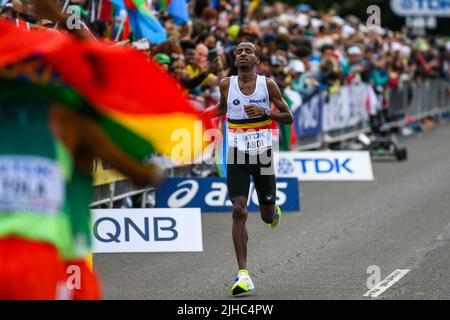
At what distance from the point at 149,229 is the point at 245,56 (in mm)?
2127

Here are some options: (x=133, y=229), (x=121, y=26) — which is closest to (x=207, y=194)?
(x=121, y=26)

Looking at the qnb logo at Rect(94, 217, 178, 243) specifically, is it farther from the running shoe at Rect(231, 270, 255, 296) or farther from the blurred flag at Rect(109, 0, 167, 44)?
the blurred flag at Rect(109, 0, 167, 44)

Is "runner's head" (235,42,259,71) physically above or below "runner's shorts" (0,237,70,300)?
above

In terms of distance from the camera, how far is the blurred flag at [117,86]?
5109mm

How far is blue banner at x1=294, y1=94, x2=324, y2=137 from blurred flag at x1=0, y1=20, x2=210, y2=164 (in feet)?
52.7

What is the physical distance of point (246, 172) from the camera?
10.2 m

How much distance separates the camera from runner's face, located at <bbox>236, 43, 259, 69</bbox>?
1002 centimetres

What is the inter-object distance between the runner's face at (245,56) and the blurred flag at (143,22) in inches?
234

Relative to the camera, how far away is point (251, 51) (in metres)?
10.1

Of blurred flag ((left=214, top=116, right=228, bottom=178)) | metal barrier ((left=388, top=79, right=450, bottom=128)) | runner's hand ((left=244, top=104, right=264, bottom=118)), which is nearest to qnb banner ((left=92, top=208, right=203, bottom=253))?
runner's hand ((left=244, top=104, right=264, bottom=118))

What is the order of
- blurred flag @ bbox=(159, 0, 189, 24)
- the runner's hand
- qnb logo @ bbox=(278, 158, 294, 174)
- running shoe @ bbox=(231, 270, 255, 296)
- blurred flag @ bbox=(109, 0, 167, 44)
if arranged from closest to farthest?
running shoe @ bbox=(231, 270, 255, 296), the runner's hand, blurred flag @ bbox=(109, 0, 167, 44), qnb logo @ bbox=(278, 158, 294, 174), blurred flag @ bbox=(159, 0, 189, 24)

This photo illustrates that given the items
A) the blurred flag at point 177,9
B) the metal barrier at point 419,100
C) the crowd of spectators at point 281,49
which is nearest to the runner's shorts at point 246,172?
the crowd of spectators at point 281,49
